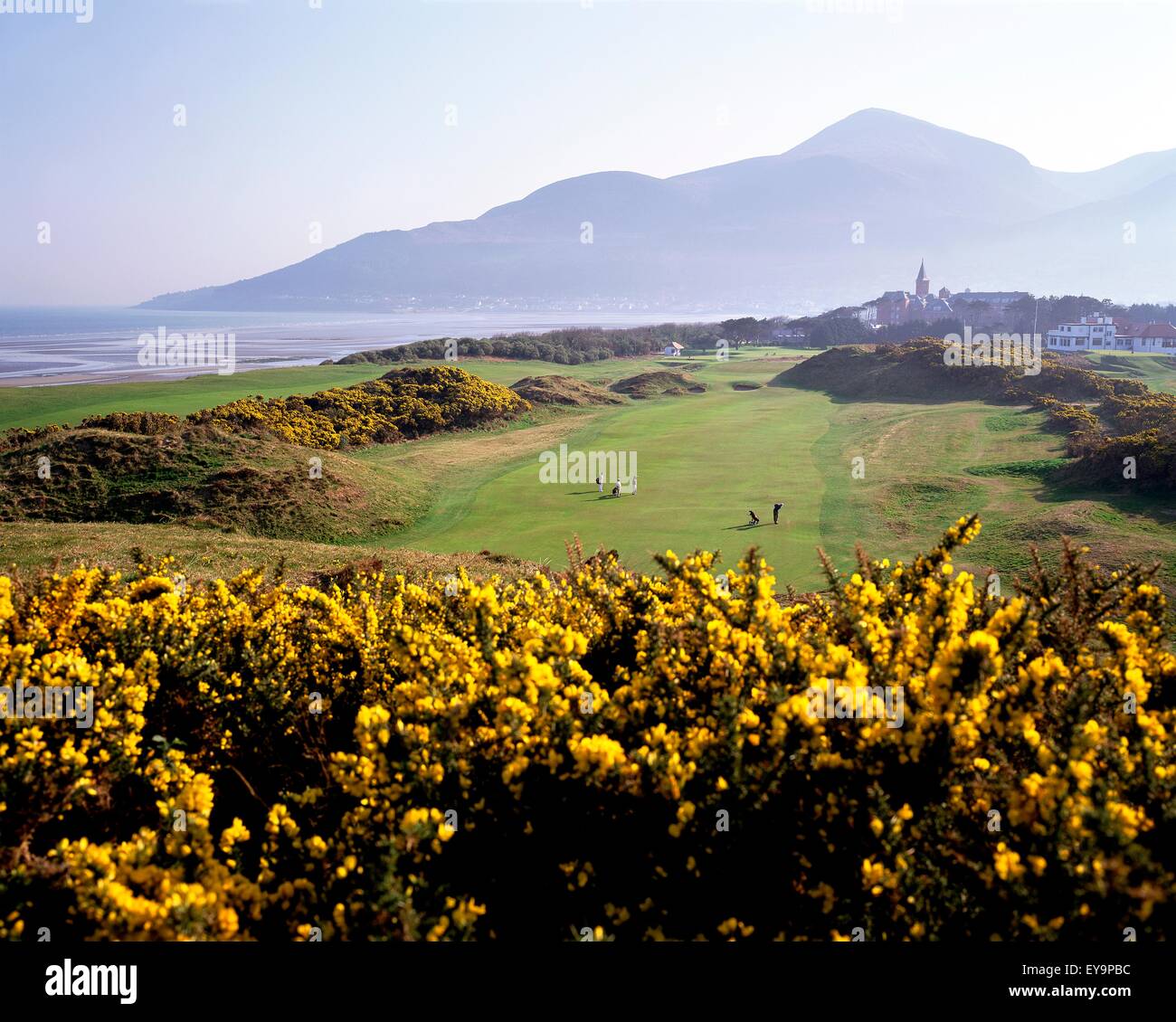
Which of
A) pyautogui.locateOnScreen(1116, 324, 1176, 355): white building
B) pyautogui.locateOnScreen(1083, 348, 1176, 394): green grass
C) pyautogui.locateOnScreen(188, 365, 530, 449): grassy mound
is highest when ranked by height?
pyautogui.locateOnScreen(1116, 324, 1176, 355): white building

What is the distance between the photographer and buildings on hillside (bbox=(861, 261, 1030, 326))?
144125 millimetres

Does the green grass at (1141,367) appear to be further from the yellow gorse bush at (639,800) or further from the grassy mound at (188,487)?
the yellow gorse bush at (639,800)

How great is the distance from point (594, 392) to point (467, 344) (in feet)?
117

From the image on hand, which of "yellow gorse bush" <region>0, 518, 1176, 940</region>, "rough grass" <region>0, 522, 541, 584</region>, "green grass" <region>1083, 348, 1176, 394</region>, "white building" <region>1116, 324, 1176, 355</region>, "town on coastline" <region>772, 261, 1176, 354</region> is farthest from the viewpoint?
"town on coastline" <region>772, 261, 1176, 354</region>

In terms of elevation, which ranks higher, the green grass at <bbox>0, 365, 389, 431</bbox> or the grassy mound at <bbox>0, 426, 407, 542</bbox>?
the green grass at <bbox>0, 365, 389, 431</bbox>

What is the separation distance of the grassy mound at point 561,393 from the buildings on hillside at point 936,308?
100970 millimetres

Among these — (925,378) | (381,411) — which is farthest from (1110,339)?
(381,411)

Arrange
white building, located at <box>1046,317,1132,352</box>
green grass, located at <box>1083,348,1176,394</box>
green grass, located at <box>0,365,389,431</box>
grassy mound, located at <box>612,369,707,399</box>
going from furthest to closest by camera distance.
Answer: white building, located at <box>1046,317,1132,352</box>
green grass, located at <box>1083,348,1176,394</box>
grassy mound, located at <box>612,369,707,399</box>
green grass, located at <box>0,365,389,431</box>

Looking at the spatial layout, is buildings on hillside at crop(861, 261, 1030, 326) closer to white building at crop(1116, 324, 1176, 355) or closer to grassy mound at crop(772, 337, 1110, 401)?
white building at crop(1116, 324, 1176, 355)

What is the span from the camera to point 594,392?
60.4 m

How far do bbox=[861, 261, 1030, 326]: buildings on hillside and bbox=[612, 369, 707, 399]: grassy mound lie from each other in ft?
288

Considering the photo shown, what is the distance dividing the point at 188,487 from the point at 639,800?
26.2 m

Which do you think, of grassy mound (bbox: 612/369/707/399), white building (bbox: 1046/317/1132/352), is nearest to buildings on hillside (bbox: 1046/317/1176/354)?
white building (bbox: 1046/317/1132/352)
